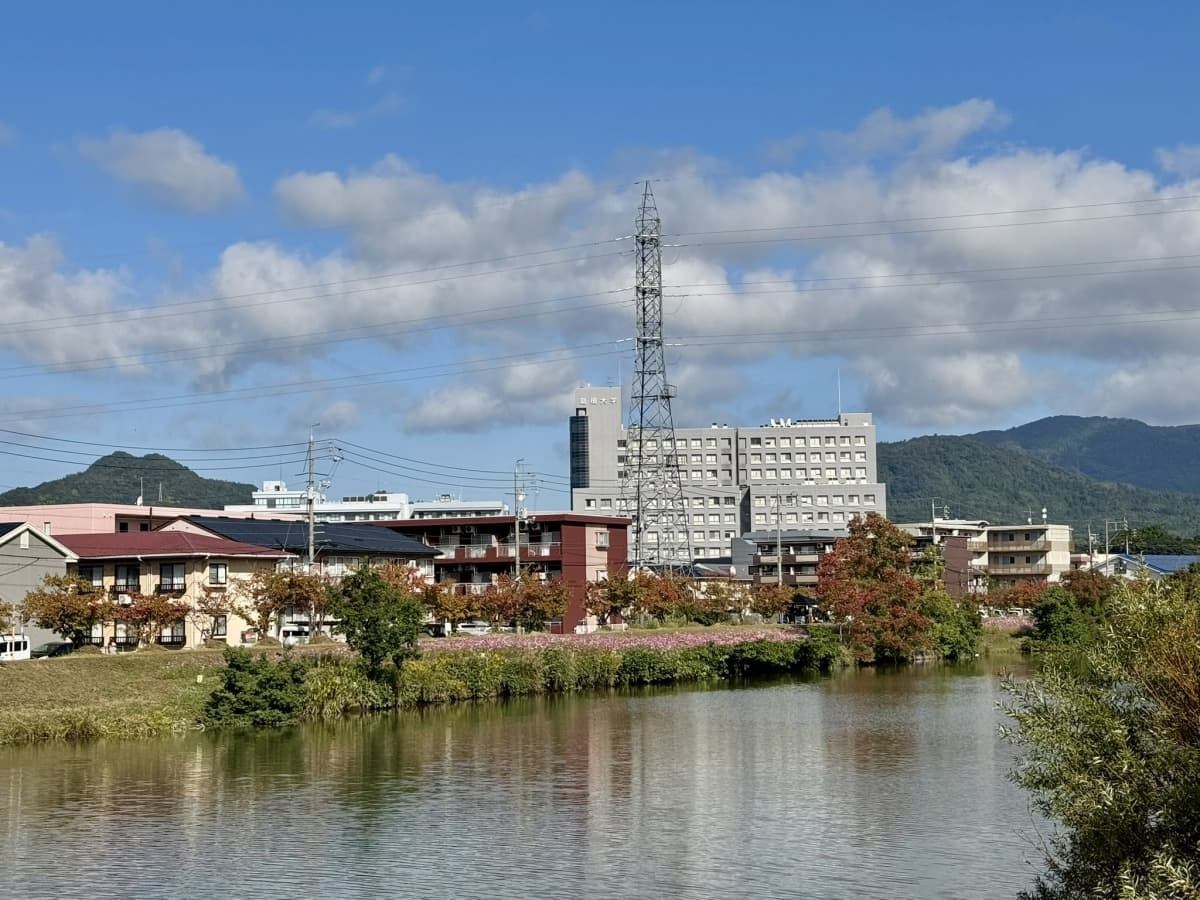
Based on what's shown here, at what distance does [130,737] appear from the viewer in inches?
1609

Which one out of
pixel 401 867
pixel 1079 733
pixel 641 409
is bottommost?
pixel 401 867

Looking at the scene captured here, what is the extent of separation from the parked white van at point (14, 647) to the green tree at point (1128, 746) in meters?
44.7

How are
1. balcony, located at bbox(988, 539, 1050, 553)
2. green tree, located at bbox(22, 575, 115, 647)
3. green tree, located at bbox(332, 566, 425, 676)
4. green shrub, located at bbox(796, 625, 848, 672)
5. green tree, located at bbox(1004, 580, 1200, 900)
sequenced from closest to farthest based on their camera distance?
green tree, located at bbox(1004, 580, 1200, 900) → green tree, located at bbox(332, 566, 425, 676) → green tree, located at bbox(22, 575, 115, 647) → green shrub, located at bbox(796, 625, 848, 672) → balcony, located at bbox(988, 539, 1050, 553)

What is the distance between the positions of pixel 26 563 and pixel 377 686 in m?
19.1

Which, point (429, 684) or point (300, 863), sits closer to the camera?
point (300, 863)

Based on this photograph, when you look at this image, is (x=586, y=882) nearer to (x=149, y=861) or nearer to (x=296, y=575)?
(x=149, y=861)

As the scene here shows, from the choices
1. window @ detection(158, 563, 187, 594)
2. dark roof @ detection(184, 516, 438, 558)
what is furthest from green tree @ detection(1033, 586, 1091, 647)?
window @ detection(158, 563, 187, 594)

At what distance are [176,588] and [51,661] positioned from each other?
13184 millimetres

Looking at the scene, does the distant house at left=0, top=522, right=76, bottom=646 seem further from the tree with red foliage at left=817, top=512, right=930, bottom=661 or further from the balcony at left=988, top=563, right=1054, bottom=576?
the balcony at left=988, top=563, right=1054, bottom=576

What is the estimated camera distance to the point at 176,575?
6044cm

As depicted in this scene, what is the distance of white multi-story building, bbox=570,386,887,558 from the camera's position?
167 m

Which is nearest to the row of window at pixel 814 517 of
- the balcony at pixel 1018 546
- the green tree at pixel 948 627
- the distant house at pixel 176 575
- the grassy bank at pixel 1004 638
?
the balcony at pixel 1018 546

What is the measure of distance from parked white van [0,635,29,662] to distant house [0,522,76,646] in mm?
2597

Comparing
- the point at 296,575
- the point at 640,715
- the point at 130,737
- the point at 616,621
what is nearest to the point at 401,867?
the point at 130,737
